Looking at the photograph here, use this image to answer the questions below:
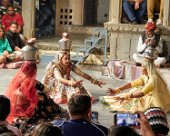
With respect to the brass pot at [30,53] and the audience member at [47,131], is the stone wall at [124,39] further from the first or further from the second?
the audience member at [47,131]

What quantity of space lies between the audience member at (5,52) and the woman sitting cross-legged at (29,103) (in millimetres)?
4787

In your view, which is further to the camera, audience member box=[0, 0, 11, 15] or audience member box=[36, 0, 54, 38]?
audience member box=[36, 0, 54, 38]

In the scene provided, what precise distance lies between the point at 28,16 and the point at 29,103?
7.98m

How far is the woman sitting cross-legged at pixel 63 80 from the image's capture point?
7.41 meters

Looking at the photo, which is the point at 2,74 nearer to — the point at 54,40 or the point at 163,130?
the point at 54,40

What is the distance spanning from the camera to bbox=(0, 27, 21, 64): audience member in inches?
419

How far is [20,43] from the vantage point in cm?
1119

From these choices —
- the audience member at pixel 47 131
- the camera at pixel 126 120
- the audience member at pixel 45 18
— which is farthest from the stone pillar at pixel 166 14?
the audience member at pixel 47 131

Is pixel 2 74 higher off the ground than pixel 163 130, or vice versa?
pixel 163 130

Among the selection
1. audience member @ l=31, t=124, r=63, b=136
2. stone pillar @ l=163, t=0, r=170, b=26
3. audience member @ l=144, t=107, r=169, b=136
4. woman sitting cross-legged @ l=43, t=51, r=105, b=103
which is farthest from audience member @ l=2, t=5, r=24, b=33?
audience member @ l=31, t=124, r=63, b=136

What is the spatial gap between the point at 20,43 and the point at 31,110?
5.71 m

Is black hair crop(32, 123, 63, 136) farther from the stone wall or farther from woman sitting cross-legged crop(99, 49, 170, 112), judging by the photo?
the stone wall

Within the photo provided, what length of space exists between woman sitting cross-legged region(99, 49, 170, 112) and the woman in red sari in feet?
4.45

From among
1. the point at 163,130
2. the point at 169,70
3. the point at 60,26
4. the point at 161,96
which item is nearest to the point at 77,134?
the point at 163,130
